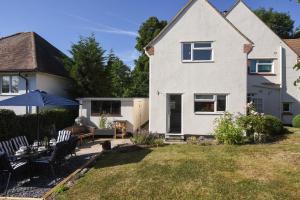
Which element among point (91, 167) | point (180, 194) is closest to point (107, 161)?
point (91, 167)

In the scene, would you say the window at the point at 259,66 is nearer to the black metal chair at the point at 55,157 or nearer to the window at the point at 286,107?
the window at the point at 286,107

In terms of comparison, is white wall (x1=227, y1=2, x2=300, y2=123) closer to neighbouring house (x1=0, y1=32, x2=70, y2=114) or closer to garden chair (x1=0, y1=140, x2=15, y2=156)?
neighbouring house (x1=0, y1=32, x2=70, y2=114)

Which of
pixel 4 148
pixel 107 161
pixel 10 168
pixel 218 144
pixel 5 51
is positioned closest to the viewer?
pixel 10 168

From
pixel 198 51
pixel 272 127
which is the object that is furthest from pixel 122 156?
pixel 272 127

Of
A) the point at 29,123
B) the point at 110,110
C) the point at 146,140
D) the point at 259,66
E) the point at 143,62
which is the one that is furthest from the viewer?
the point at 143,62

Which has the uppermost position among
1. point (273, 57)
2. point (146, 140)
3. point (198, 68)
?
point (273, 57)

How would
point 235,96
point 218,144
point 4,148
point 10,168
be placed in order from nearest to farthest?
point 10,168 → point 4,148 → point 218,144 → point 235,96

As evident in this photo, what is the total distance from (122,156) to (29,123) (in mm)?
6817

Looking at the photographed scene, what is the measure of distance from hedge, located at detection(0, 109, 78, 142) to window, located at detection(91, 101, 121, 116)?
8.06 feet

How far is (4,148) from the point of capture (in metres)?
11.3

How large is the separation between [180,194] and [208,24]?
12525 millimetres

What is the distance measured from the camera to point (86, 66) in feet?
82.6

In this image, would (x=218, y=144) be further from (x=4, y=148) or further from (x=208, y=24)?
(x=4, y=148)

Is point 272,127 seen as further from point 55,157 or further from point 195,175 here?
point 55,157
